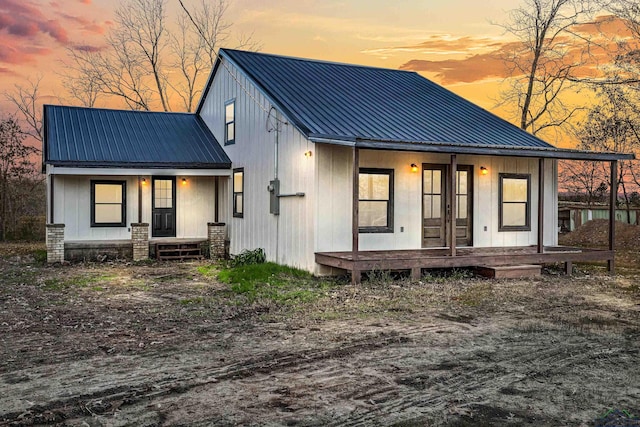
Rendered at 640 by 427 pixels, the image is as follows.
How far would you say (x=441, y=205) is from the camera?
14688mm

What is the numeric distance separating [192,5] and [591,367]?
97.7ft

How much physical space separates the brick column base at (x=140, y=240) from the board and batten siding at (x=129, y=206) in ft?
2.64

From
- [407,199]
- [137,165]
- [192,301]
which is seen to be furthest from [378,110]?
[192,301]

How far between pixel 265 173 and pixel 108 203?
535cm

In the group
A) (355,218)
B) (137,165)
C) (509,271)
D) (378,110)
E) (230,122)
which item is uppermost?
(230,122)

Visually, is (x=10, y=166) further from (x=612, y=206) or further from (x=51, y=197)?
(x=612, y=206)

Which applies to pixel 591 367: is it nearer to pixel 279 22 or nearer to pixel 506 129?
pixel 506 129

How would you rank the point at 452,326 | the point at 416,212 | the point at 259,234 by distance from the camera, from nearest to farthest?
the point at 452,326, the point at 416,212, the point at 259,234

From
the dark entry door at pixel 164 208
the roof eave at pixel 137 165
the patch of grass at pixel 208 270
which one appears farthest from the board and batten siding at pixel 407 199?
the dark entry door at pixel 164 208

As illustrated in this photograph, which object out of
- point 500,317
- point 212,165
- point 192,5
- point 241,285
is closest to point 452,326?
point 500,317

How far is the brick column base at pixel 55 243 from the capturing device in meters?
15.9

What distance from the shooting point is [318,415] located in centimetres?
465

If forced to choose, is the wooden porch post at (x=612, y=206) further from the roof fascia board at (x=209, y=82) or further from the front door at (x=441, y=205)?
the roof fascia board at (x=209, y=82)

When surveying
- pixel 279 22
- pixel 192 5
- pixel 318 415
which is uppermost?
pixel 192 5
